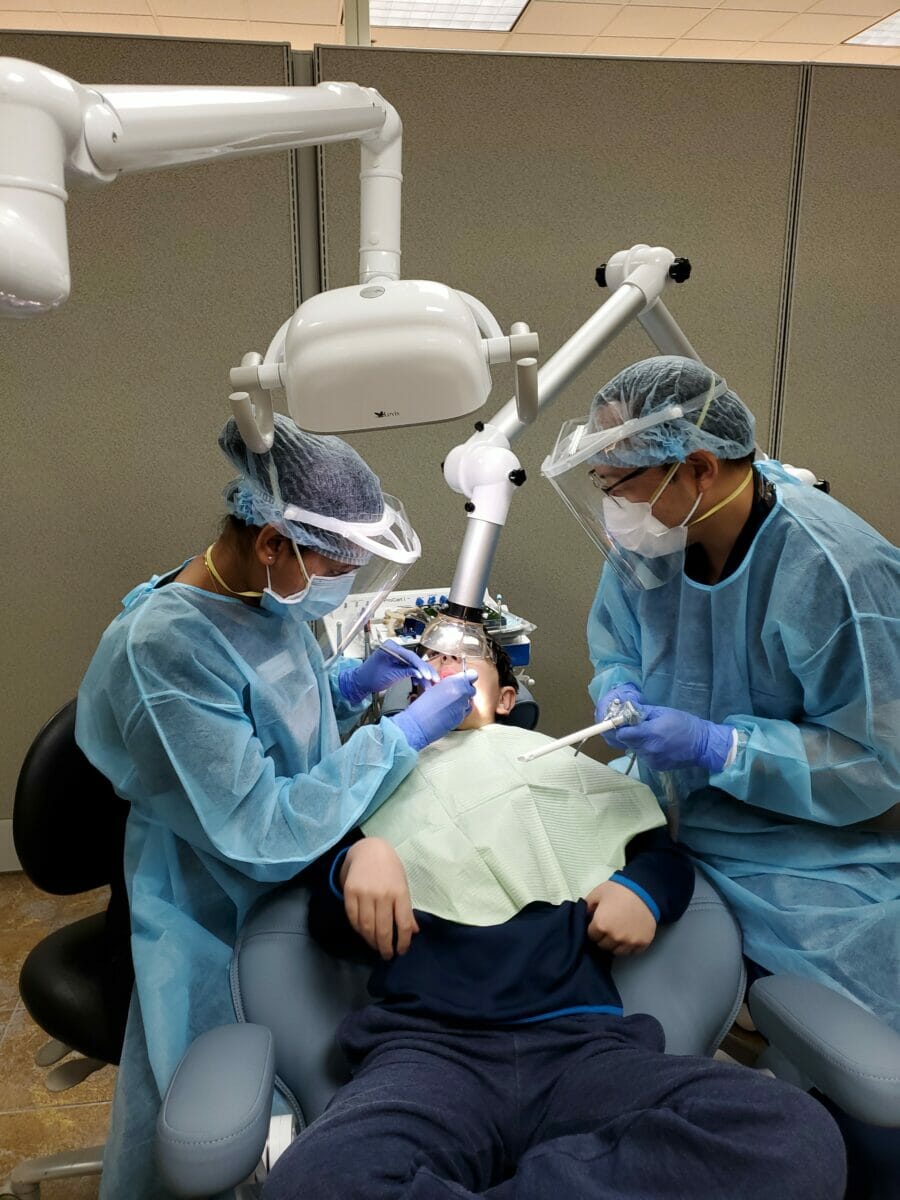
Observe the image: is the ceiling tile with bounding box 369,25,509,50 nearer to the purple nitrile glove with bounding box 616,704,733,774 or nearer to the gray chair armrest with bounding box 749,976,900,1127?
the purple nitrile glove with bounding box 616,704,733,774

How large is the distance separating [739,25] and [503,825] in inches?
198

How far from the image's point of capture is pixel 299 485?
114 cm

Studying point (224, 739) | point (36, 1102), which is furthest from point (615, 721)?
point (36, 1102)

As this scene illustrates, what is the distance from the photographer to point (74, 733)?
1.21 m

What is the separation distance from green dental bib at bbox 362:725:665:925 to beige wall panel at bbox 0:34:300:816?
1352mm

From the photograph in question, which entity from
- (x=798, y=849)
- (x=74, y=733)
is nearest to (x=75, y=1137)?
(x=74, y=733)

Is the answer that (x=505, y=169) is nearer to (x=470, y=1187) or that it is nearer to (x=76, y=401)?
(x=76, y=401)

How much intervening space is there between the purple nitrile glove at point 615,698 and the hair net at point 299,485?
492mm

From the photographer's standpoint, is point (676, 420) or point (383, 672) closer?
point (676, 420)

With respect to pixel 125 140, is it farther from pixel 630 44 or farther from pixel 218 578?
pixel 630 44

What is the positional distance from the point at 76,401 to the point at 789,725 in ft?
6.55

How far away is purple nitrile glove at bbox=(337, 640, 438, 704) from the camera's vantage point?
4.80 ft

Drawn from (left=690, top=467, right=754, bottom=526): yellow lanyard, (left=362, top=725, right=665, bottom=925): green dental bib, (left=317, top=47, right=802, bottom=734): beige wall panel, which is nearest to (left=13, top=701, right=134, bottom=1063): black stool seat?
(left=362, top=725, right=665, bottom=925): green dental bib

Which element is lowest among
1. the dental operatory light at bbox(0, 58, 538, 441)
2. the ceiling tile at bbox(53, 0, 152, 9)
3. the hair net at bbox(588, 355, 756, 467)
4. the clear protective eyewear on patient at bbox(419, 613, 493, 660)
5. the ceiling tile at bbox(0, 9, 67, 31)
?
the clear protective eyewear on patient at bbox(419, 613, 493, 660)
